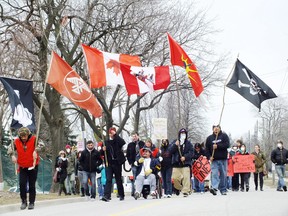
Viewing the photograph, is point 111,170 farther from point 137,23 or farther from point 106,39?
point 106,39

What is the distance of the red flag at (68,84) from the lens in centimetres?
1636

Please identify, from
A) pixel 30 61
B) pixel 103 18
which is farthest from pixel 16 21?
pixel 103 18

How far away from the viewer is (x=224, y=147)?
17000 mm

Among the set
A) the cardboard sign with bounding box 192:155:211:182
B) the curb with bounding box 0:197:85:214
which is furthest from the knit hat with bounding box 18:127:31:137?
the cardboard sign with bounding box 192:155:211:182

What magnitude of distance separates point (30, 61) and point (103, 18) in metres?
5.06

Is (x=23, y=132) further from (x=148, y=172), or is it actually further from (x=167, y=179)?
(x=167, y=179)

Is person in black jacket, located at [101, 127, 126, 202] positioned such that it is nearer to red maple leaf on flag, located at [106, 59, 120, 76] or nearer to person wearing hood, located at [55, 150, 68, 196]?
red maple leaf on flag, located at [106, 59, 120, 76]

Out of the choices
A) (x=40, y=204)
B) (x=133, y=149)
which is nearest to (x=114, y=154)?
(x=133, y=149)

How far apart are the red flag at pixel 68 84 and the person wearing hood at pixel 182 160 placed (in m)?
2.29

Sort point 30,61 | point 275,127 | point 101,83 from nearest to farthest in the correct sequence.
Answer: point 101,83 → point 30,61 → point 275,127

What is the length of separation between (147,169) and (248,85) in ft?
13.2

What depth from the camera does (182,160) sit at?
16938mm

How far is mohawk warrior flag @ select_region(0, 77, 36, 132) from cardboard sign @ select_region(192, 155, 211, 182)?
7.74 m

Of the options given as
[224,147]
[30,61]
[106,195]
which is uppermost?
[30,61]
